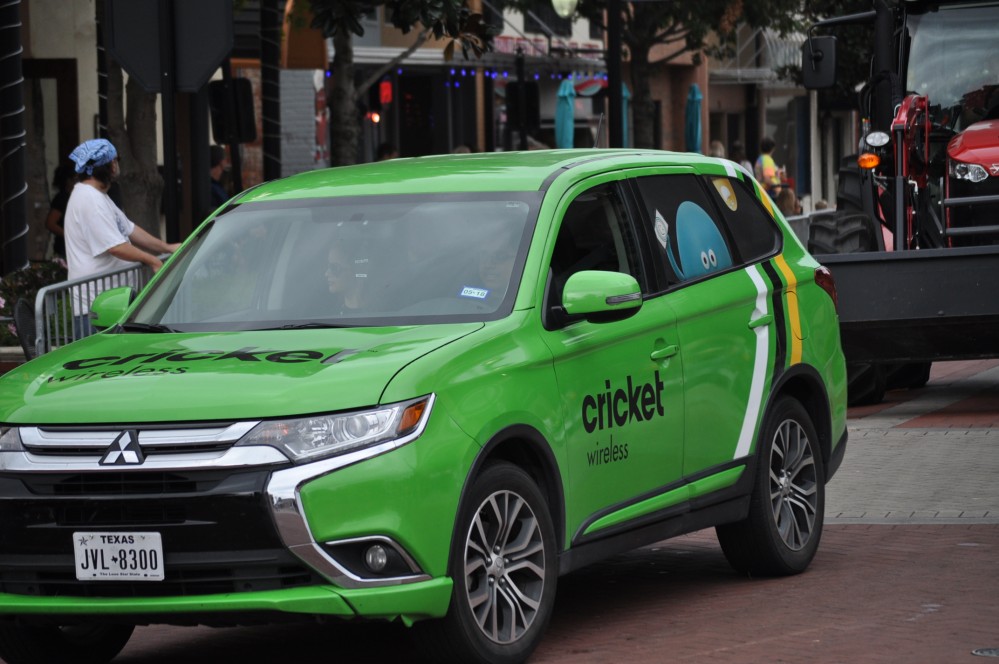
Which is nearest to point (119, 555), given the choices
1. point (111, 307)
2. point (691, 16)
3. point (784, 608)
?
point (111, 307)

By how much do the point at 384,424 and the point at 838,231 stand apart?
969 cm

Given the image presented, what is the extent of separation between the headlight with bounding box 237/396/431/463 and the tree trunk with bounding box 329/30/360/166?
18.2 m

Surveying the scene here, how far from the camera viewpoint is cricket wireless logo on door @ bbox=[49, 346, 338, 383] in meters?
6.56

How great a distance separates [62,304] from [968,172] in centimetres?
631

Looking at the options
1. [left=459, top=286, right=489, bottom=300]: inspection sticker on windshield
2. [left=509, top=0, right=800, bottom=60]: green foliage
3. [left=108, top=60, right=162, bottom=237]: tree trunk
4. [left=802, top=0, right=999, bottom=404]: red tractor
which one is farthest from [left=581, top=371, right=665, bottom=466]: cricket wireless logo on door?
[left=509, top=0, right=800, bottom=60]: green foliage

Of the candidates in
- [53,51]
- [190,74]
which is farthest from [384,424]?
[53,51]

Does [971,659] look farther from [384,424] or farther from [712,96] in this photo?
[712,96]

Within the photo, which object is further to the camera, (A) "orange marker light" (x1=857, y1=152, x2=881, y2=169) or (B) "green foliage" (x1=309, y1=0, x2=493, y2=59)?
(B) "green foliage" (x1=309, y1=0, x2=493, y2=59)

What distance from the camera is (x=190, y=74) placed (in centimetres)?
1109

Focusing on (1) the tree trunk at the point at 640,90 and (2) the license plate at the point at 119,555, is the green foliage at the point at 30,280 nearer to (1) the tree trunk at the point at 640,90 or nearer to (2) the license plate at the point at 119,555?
(2) the license plate at the point at 119,555

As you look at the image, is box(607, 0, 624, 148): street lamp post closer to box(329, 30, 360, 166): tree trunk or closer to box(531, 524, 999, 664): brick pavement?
box(329, 30, 360, 166): tree trunk

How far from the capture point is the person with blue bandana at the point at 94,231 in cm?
1271

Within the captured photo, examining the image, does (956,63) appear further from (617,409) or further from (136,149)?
(617,409)

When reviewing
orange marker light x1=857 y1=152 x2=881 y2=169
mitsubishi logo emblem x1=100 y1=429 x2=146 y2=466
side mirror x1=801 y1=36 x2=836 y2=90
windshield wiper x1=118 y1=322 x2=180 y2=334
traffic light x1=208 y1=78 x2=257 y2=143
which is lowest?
mitsubishi logo emblem x1=100 y1=429 x2=146 y2=466
